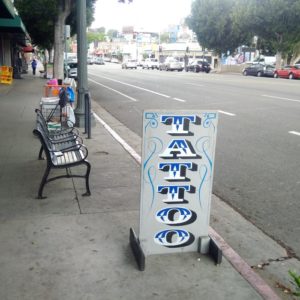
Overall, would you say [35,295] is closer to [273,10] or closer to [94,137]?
[94,137]

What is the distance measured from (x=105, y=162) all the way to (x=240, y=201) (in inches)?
99.0

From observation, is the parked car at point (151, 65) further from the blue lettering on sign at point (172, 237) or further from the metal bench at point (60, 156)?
the blue lettering on sign at point (172, 237)

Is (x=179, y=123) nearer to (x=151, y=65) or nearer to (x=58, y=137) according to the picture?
(x=58, y=137)

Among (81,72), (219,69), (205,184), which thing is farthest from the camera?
(219,69)

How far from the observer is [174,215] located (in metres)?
3.75

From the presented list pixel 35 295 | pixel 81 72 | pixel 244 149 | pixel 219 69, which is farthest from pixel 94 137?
pixel 219 69

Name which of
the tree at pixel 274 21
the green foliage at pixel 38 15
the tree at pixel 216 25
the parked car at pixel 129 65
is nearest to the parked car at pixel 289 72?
the tree at pixel 274 21

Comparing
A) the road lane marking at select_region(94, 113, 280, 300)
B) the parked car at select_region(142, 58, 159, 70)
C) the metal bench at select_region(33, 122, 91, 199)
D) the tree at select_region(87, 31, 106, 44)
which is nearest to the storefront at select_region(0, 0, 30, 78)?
the metal bench at select_region(33, 122, 91, 199)

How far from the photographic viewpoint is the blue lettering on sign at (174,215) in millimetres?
3711

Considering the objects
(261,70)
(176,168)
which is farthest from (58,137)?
(261,70)

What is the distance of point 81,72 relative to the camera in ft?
34.5

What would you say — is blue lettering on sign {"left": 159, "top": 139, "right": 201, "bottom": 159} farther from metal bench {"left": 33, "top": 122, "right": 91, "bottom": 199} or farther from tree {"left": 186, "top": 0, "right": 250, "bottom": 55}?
tree {"left": 186, "top": 0, "right": 250, "bottom": 55}

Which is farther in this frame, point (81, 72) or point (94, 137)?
point (81, 72)

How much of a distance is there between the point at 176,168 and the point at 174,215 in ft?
1.47
